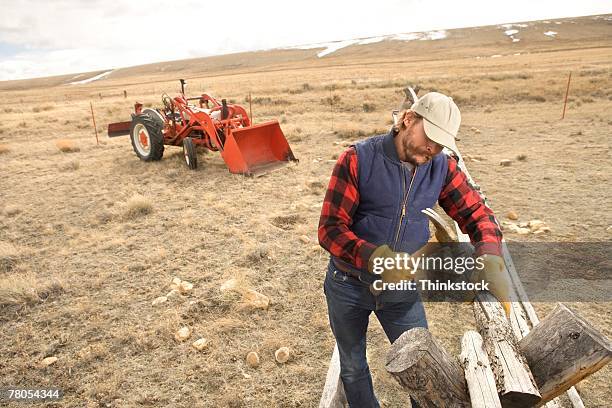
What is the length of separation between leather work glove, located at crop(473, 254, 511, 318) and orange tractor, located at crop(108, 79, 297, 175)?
651cm

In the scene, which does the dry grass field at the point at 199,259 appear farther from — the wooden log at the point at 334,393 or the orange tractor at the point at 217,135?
the wooden log at the point at 334,393

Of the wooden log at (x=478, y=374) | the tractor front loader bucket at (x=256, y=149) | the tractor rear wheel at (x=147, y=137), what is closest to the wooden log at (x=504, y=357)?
the wooden log at (x=478, y=374)

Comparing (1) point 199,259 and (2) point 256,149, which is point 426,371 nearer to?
(1) point 199,259

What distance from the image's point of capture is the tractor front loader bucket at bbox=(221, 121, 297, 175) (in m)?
8.18

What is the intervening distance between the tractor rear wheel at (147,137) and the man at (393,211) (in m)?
7.73

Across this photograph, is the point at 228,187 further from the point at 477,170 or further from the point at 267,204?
the point at 477,170

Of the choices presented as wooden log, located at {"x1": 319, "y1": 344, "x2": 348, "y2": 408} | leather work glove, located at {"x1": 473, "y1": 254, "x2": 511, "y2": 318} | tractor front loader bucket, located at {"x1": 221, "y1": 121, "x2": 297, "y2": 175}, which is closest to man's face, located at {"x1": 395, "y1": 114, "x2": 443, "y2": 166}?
leather work glove, located at {"x1": 473, "y1": 254, "x2": 511, "y2": 318}

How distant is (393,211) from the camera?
2.09 m

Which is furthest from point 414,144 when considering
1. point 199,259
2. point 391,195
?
point 199,259

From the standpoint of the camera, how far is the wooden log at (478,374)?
1.53 metres

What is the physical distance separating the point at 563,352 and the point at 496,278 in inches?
17.2

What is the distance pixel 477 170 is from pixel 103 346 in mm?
7102

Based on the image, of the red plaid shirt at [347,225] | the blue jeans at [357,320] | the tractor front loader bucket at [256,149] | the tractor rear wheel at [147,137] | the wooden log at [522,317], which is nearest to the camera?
the red plaid shirt at [347,225]

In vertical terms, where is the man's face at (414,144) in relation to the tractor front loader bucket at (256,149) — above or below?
above
